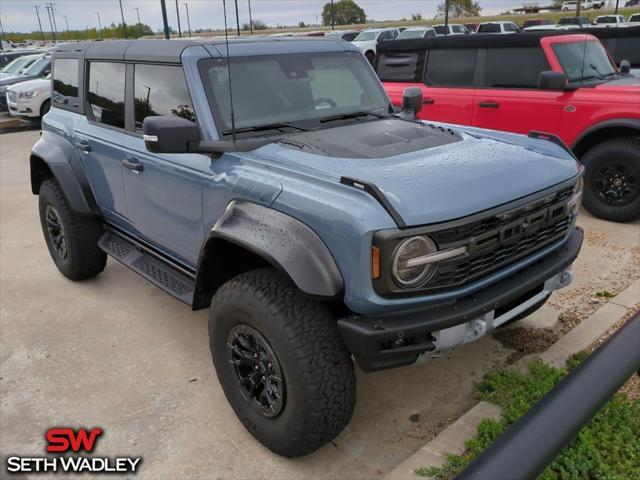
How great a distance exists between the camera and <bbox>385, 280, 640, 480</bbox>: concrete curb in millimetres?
2537

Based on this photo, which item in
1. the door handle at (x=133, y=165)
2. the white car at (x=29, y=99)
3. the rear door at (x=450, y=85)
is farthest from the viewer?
the white car at (x=29, y=99)

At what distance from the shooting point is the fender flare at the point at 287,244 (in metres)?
2.26

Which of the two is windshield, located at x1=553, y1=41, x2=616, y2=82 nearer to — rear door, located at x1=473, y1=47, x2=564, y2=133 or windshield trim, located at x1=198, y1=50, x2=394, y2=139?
rear door, located at x1=473, y1=47, x2=564, y2=133

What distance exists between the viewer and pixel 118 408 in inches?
123

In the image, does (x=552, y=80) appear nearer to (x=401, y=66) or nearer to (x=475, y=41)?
(x=475, y=41)

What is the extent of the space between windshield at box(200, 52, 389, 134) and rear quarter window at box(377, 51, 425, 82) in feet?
11.6

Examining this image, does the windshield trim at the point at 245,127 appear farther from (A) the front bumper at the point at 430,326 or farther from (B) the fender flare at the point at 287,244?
(A) the front bumper at the point at 430,326

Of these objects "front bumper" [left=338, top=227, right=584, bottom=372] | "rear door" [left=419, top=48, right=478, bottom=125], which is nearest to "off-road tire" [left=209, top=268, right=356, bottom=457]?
"front bumper" [left=338, top=227, right=584, bottom=372]

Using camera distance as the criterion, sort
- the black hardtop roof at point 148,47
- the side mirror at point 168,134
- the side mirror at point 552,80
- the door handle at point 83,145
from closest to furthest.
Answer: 1. the side mirror at point 168,134
2. the black hardtop roof at point 148,47
3. the door handle at point 83,145
4. the side mirror at point 552,80

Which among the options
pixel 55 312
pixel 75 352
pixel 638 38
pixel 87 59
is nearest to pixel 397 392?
pixel 75 352

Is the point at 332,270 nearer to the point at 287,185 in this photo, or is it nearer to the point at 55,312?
the point at 287,185

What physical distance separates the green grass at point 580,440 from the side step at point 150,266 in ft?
5.35

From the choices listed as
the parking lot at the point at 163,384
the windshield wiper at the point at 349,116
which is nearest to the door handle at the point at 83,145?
the parking lot at the point at 163,384

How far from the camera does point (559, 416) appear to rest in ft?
3.03
